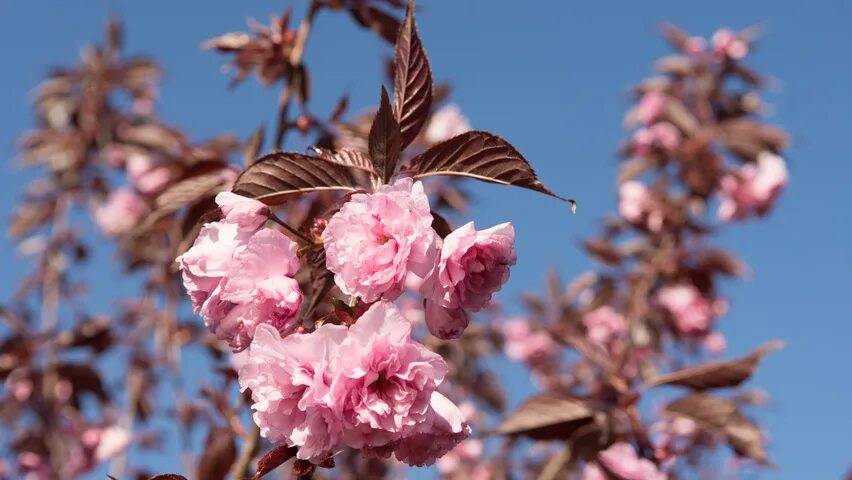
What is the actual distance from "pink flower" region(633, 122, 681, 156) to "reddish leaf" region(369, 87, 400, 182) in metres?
3.62

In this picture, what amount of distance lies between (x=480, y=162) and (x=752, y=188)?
3.77 metres

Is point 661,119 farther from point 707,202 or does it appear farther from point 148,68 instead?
point 148,68

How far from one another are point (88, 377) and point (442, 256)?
2900 millimetres

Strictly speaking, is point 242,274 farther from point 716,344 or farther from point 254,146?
point 716,344

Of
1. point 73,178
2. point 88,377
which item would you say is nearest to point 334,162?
point 88,377

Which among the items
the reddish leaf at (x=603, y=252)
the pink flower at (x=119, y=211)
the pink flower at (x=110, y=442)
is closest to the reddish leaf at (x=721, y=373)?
the reddish leaf at (x=603, y=252)

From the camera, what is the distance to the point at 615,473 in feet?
6.58

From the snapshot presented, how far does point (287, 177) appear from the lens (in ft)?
3.52

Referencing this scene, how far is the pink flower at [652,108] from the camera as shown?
181 inches

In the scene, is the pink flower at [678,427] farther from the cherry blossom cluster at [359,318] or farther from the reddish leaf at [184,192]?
the cherry blossom cluster at [359,318]

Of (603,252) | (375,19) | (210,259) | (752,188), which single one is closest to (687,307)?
(603,252)

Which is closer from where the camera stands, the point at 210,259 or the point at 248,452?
the point at 210,259

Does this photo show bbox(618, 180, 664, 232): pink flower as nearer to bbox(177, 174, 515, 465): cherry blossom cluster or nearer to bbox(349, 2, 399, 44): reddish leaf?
bbox(349, 2, 399, 44): reddish leaf

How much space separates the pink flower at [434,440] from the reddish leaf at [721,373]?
1.06 meters
